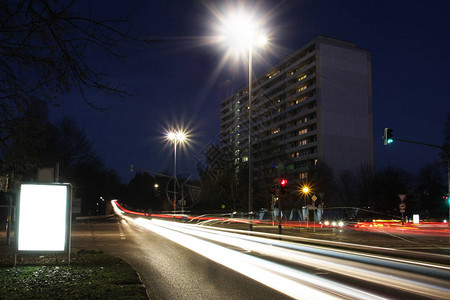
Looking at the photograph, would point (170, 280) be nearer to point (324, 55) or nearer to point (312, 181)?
point (312, 181)

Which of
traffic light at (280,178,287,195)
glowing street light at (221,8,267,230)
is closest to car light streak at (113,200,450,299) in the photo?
traffic light at (280,178,287,195)

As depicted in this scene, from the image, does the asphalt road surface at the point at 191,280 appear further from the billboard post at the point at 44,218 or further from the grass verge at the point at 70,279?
the billboard post at the point at 44,218

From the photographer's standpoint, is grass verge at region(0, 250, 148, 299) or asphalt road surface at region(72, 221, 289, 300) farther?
asphalt road surface at region(72, 221, 289, 300)

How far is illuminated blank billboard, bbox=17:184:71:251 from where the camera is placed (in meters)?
10.5

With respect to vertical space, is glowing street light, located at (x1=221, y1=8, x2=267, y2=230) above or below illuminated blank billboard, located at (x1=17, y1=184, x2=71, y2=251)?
above

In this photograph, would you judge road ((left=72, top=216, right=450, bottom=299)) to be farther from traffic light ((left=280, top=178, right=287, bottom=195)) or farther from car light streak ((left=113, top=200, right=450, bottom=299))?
traffic light ((left=280, top=178, right=287, bottom=195))

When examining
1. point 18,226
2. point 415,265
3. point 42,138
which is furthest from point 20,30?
point 415,265

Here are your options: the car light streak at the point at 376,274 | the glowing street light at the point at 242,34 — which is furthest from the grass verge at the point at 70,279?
the glowing street light at the point at 242,34

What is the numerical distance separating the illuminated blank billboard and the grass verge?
1.82 feet

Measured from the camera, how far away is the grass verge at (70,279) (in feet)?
23.4

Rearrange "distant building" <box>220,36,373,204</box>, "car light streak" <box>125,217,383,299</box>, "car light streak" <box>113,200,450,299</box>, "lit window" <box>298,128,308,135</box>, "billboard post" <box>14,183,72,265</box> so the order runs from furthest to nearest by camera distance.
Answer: "lit window" <box>298,128,308,135</box>
"distant building" <box>220,36,373,204</box>
"billboard post" <box>14,183,72,265</box>
"car light streak" <box>113,200,450,299</box>
"car light streak" <box>125,217,383,299</box>

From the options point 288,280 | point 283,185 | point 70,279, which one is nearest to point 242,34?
point 283,185

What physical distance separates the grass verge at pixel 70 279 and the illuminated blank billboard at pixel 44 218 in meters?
0.55

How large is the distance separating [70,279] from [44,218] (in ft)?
8.85
